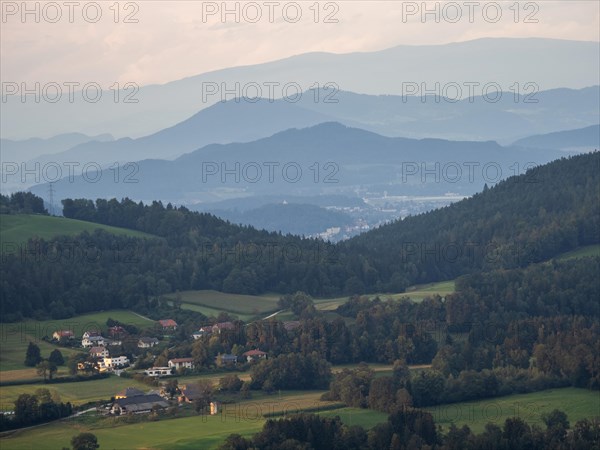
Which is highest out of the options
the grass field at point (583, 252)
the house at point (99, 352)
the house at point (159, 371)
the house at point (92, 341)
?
the grass field at point (583, 252)

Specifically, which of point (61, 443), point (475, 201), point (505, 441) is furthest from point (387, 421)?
point (475, 201)

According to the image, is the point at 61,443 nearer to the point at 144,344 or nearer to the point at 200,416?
the point at 200,416

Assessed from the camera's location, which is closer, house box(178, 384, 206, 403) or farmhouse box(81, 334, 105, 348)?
house box(178, 384, 206, 403)

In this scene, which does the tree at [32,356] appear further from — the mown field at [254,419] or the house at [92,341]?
the mown field at [254,419]

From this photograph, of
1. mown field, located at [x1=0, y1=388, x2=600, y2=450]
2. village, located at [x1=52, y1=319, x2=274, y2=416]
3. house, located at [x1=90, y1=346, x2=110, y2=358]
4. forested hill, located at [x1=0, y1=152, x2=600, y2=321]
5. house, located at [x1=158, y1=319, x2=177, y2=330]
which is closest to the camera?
mown field, located at [x1=0, y1=388, x2=600, y2=450]

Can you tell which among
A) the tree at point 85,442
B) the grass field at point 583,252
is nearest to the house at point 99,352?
the tree at point 85,442

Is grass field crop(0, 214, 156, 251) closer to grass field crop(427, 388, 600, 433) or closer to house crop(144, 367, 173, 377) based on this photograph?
house crop(144, 367, 173, 377)

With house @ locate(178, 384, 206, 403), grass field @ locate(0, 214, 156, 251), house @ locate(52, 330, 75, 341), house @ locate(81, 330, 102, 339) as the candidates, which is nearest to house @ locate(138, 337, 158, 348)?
house @ locate(81, 330, 102, 339)
